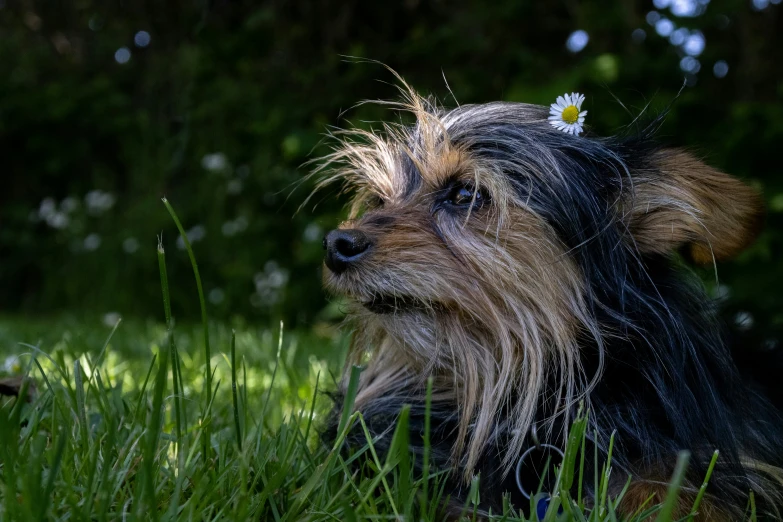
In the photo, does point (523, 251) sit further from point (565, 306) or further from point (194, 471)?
point (194, 471)

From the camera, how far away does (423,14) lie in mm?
6691

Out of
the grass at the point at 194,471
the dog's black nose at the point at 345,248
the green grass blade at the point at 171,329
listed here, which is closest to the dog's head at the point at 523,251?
the dog's black nose at the point at 345,248

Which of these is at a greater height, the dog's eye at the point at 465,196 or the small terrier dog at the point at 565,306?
the dog's eye at the point at 465,196

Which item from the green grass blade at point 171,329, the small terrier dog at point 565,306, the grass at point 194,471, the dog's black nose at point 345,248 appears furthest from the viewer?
the dog's black nose at point 345,248

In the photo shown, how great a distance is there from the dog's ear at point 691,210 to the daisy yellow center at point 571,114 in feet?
0.76

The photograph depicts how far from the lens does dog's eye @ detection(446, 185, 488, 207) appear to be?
2.30m

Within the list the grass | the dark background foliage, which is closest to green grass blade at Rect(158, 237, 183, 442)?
the grass

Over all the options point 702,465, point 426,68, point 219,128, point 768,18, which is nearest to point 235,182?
point 219,128

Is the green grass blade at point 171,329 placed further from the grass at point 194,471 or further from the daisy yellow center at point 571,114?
the daisy yellow center at point 571,114

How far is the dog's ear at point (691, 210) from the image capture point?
212cm

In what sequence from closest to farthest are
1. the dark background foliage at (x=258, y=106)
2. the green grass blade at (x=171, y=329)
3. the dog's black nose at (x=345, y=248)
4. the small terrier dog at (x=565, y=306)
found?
the green grass blade at (x=171, y=329) < the small terrier dog at (x=565, y=306) < the dog's black nose at (x=345, y=248) < the dark background foliage at (x=258, y=106)

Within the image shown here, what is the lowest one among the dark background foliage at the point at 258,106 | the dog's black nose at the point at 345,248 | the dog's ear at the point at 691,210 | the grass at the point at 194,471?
the dog's ear at the point at 691,210

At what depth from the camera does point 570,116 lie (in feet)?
7.58

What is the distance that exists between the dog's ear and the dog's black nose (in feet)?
2.37
